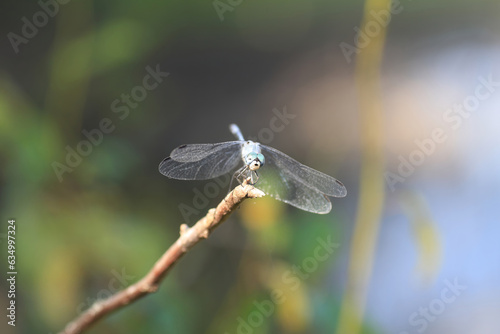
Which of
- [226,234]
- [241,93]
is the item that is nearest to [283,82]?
[241,93]

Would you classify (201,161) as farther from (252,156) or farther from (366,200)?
(366,200)

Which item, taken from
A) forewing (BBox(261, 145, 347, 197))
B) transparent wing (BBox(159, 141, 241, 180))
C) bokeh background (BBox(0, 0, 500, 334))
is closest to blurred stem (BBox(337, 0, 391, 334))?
bokeh background (BBox(0, 0, 500, 334))

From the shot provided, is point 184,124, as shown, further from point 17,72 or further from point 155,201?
point 17,72

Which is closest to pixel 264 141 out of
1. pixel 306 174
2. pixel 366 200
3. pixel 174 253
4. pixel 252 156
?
pixel 366 200

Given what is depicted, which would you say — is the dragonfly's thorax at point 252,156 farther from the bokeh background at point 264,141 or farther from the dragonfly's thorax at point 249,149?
the bokeh background at point 264,141

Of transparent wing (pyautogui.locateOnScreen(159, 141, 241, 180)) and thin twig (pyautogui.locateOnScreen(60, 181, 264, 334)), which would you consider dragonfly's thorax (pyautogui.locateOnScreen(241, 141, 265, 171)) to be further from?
thin twig (pyautogui.locateOnScreen(60, 181, 264, 334))
